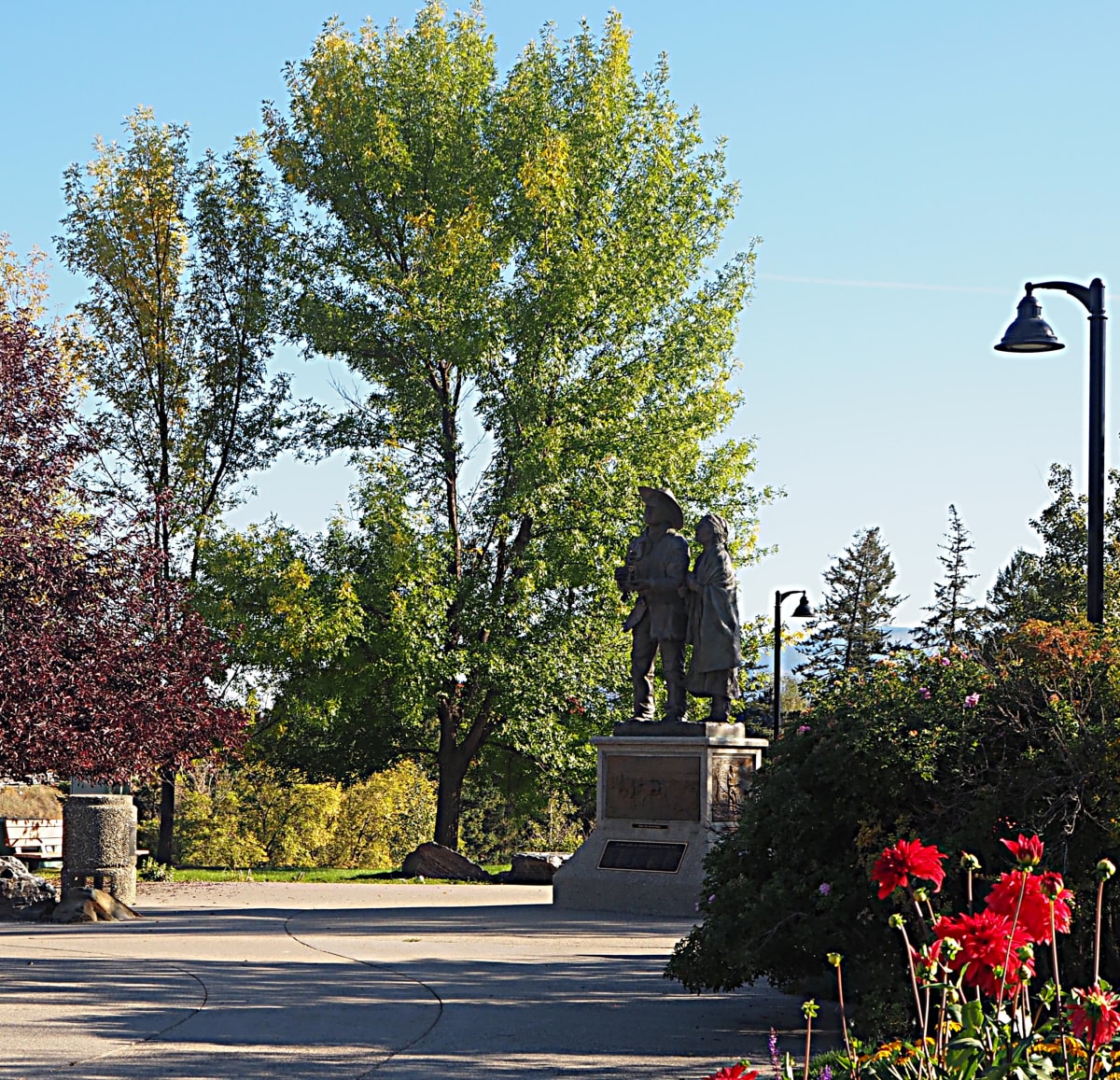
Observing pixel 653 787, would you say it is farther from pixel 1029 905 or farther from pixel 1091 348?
pixel 1029 905

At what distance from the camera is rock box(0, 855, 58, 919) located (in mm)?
15023

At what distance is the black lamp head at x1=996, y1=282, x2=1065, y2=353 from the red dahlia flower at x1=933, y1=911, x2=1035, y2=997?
9009 mm

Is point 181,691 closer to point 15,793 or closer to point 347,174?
point 347,174

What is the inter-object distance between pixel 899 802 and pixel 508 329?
724 inches

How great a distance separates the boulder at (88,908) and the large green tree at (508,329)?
9798mm

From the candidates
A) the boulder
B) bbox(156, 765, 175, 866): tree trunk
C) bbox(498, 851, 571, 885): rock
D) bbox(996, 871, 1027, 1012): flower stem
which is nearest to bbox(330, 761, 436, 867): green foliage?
bbox(156, 765, 175, 866): tree trunk

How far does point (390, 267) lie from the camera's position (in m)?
26.9

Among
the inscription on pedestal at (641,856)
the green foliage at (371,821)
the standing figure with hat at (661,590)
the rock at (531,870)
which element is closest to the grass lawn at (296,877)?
the rock at (531,870)

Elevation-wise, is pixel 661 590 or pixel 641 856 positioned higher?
pixel 661 590

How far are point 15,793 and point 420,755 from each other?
965 centimetres

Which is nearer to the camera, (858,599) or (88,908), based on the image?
(88,908)

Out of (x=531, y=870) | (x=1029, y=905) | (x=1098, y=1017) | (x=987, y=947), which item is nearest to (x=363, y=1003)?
(x=1029, y=905)

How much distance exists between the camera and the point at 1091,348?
12695 mm

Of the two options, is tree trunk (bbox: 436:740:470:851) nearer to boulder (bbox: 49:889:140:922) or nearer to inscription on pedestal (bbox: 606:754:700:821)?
inscription on pedestal (bbox: 606:754:700:821)
